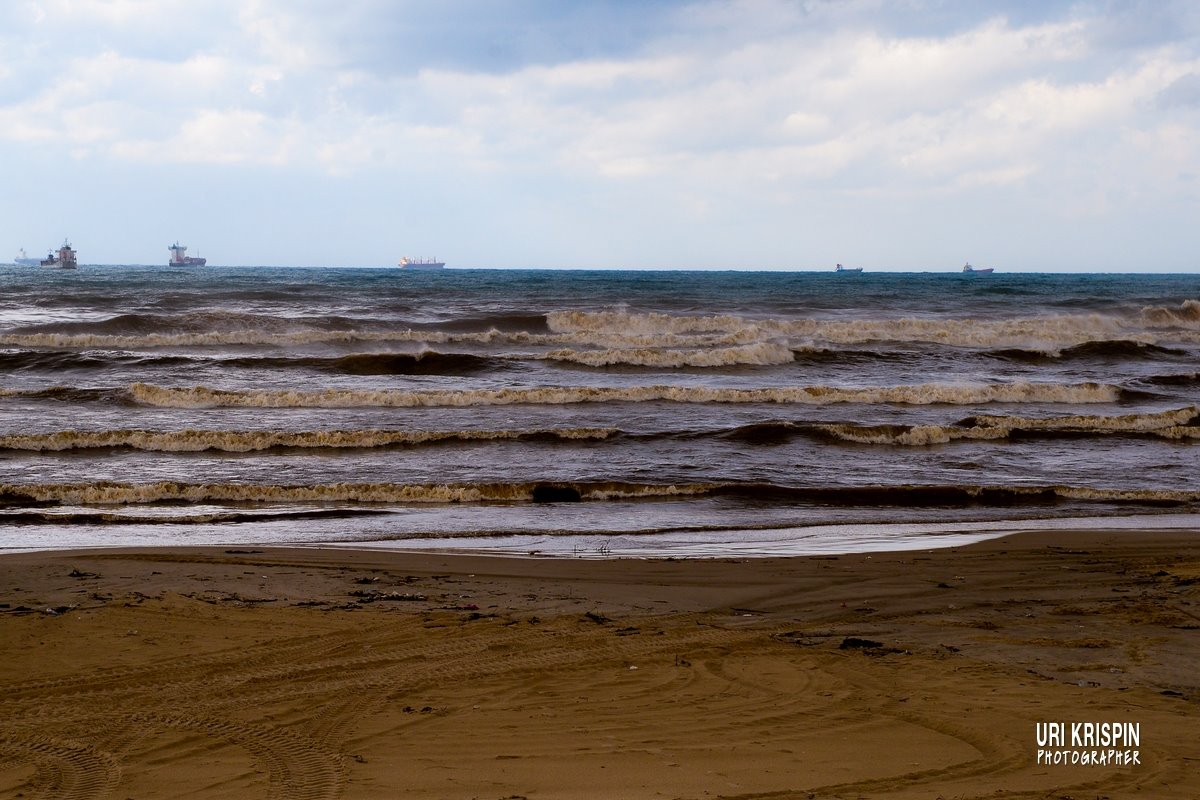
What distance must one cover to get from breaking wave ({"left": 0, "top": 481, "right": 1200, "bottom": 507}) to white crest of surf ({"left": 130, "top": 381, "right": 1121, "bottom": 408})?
6.57 meters

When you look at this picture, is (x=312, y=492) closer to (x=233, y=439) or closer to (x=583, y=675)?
(x=233, y=439)

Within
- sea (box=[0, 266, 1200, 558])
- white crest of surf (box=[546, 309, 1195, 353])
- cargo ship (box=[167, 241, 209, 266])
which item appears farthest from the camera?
cargo ship (box=[167, 241, 209, 266])

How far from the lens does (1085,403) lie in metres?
19.8

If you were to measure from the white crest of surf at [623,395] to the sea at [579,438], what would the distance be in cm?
6

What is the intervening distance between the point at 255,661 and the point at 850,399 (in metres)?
15.5

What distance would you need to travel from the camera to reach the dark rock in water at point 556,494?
11.4 meters

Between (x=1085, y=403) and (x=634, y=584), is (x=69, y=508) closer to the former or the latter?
(x=634, y=584)

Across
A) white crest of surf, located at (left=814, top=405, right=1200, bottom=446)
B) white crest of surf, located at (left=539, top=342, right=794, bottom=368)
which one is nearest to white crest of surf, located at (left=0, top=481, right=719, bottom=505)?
white crest of surf, located at (left=814, top=405, right=1200, bottom=446)

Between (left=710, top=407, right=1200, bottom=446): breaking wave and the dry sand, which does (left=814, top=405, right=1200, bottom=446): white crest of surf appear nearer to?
(left=710, top=407, right=1200, bottom=446): breaking wave

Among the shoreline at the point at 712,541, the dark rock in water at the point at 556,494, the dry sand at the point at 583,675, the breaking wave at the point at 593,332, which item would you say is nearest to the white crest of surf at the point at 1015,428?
the shoreline at the point at 712,541

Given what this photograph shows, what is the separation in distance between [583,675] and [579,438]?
9546 mm

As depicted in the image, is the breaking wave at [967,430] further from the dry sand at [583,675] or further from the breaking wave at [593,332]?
the breaking wave at [593,332]

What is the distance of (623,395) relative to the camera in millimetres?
19047

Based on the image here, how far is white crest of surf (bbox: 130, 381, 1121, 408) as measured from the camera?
714 inches
